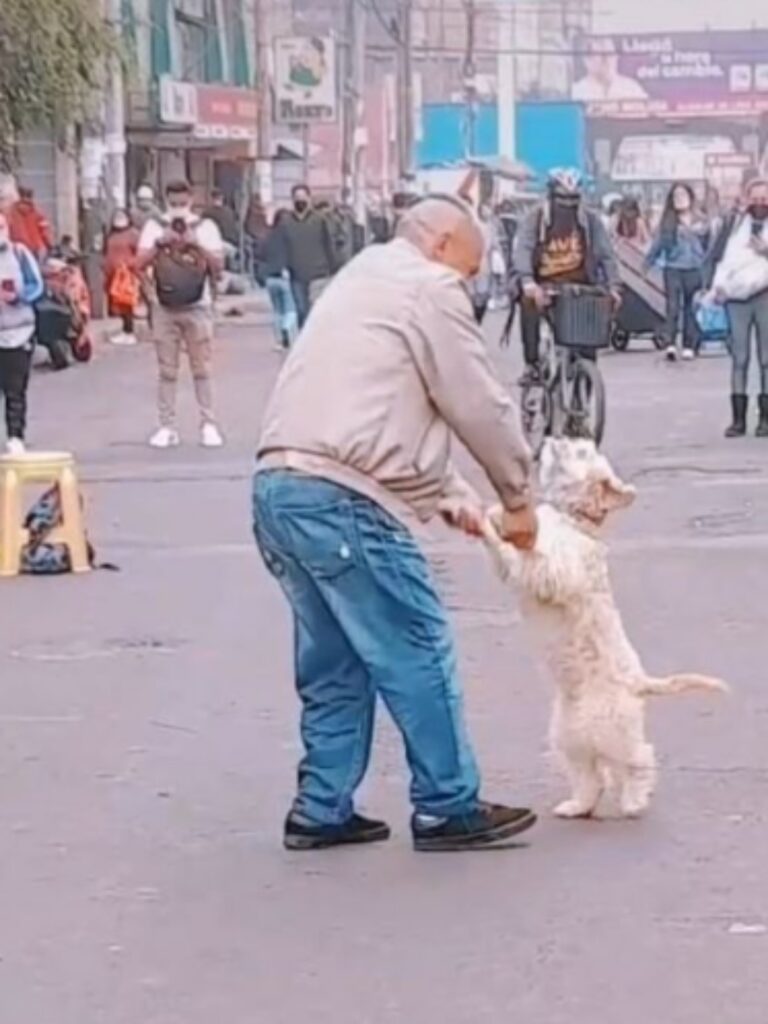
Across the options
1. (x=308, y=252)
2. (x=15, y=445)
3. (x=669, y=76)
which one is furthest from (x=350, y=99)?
(x=669, y=76)

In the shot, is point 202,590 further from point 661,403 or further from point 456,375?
point 661,403

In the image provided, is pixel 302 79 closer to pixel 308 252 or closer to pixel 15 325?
pixel 308 252

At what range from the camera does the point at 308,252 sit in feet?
92.3

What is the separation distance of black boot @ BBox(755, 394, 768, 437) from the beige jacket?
1142 centimetres

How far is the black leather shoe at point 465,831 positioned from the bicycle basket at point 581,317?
31.0 ft

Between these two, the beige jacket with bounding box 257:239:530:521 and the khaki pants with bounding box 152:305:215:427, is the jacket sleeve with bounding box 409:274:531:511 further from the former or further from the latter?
the khaki pants with bounding box 152:305:215:427

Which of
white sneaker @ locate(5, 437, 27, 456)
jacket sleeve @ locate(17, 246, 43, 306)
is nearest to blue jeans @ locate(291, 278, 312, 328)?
white sneaker @ locate(5, 437, 27, 456)

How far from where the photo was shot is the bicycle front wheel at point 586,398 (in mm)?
16970

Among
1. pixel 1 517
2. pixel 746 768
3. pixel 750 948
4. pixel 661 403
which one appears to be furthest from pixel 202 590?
pixel 661 403

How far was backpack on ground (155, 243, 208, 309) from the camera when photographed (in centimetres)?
1772

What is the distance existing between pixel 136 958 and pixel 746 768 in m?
2.49

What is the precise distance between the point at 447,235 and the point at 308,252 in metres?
21.1

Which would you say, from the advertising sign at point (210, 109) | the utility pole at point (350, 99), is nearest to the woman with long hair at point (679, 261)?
the advertising sign at point (210, 109)

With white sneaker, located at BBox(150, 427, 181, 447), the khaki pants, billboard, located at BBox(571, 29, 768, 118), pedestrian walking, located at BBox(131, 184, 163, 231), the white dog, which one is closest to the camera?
the white dog
